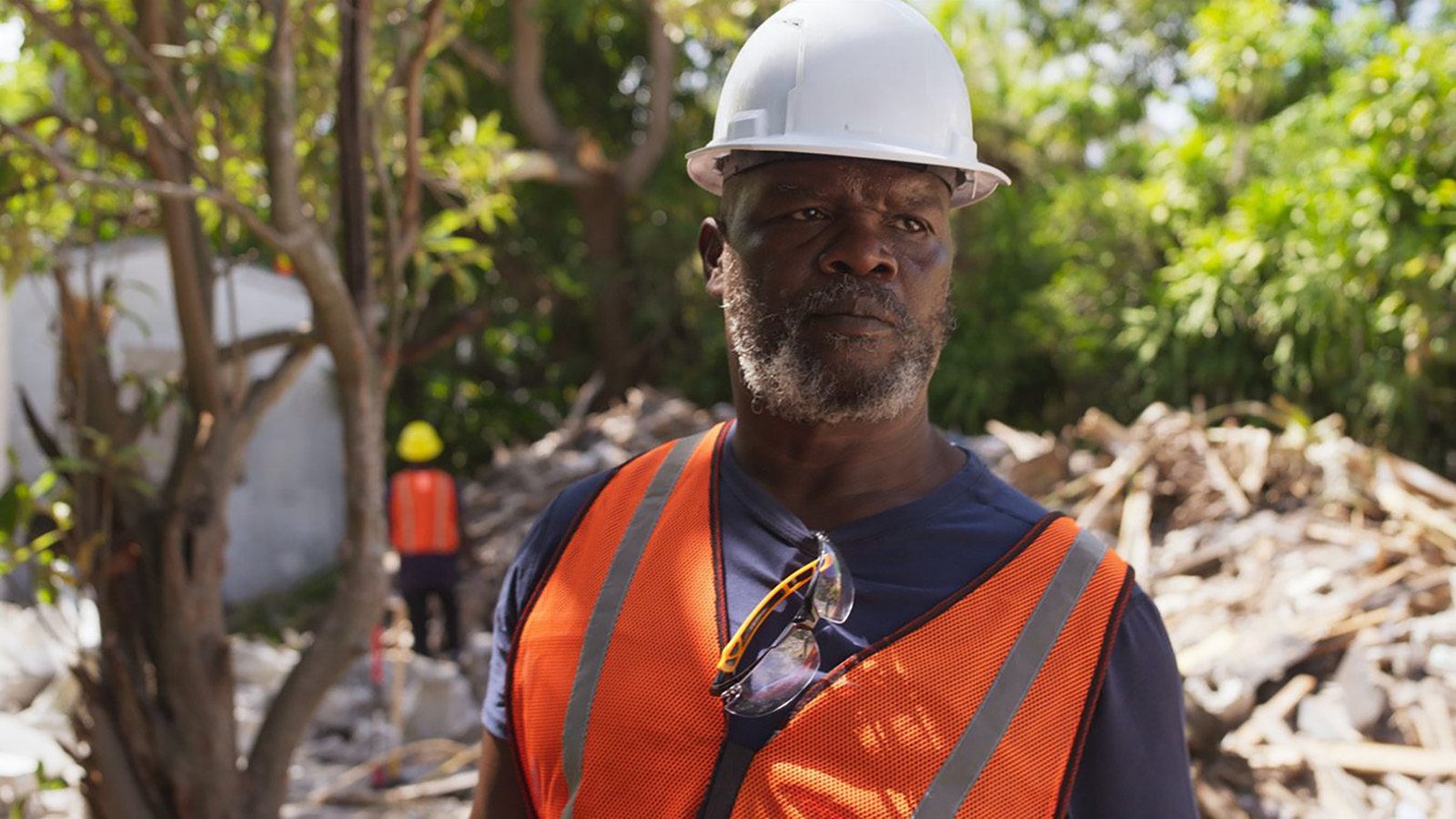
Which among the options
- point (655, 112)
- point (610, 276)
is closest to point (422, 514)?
point (655, 112)

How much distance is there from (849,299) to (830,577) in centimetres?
34

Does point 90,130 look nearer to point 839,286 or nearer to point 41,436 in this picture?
point 41,436

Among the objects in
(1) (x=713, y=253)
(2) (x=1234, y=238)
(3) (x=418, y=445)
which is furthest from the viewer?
(2) (x=1234, y=238)

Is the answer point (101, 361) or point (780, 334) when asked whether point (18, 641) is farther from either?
point (780, 334)

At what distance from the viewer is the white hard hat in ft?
5.19

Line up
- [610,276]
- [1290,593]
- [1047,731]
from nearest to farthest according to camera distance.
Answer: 1. [1047,731]
2. [1290,593]
3. [610,276]

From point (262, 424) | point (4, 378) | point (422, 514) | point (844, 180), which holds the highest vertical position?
point (844, 180)

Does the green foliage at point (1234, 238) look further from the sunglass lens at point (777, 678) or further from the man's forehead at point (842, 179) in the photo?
the sunglass lens at point (777, 678)

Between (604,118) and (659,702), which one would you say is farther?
(604,118)

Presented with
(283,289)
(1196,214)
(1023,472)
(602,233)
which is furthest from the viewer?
(602,233)

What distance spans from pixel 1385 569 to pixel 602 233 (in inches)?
376

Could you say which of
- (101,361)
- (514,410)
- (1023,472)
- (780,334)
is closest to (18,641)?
(101,361)

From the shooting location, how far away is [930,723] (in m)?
1.35

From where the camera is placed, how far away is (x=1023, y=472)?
8.27 metres
